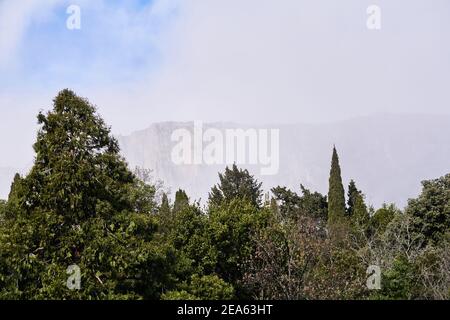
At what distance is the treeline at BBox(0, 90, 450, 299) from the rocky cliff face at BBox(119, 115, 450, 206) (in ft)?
163

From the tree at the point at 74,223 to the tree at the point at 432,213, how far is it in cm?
1303

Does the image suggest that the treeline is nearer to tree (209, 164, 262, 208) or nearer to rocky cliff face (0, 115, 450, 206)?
tree (209, 164, 262, 208)

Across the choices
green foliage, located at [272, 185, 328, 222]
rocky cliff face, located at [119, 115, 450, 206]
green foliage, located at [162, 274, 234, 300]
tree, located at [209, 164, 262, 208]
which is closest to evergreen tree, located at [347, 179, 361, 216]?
green foliage, located at [272, 185, 328, 222]

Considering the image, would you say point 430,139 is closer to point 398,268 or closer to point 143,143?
point 143,143

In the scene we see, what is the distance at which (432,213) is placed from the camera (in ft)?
68.8

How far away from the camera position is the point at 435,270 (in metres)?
16.6

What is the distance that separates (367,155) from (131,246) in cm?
6530

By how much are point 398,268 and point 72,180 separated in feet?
26.3

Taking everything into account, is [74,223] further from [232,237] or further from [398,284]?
[398,284]

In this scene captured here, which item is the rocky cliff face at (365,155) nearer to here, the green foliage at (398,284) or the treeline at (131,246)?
the treeline at (131,246)

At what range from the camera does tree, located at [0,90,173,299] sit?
10719 millimetres
